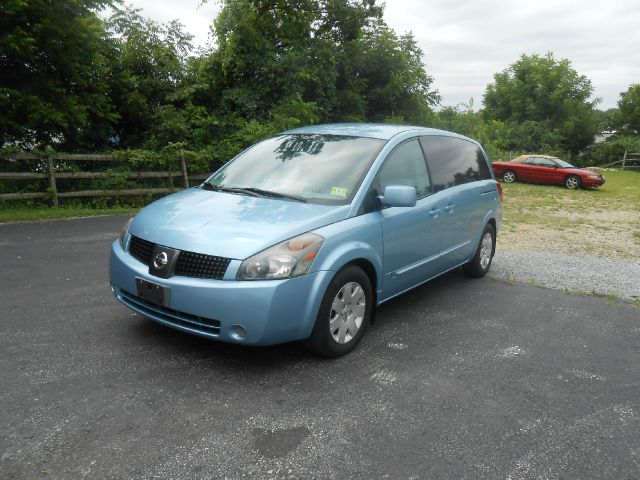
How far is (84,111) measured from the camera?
39.7ft

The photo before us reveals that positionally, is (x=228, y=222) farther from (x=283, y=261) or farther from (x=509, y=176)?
(x=509, y=176)

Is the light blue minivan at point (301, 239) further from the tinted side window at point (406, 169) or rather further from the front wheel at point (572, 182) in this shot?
the front wheel at point (572, 182)

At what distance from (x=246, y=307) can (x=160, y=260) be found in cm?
74

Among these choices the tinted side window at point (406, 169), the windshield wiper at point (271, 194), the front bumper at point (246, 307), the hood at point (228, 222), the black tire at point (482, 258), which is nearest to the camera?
the front bumper at point (246, 307)

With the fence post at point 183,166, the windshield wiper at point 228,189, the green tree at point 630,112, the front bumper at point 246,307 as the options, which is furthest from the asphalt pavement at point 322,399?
the green tree at point 630,112

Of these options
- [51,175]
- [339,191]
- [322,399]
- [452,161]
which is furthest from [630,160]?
[322,399]

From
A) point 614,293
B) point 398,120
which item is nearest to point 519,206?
point 398,120

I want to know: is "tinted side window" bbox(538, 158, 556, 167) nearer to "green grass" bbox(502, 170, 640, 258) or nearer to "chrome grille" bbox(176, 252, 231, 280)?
"green grass" bbox(502, 170, 640, 258)

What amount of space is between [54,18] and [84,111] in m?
2.03

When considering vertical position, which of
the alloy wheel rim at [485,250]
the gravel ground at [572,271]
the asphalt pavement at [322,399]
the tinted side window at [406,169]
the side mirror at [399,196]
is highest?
the tinted side window at [406,169]

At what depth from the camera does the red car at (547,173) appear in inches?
835

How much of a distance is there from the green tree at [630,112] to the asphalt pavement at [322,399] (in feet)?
183

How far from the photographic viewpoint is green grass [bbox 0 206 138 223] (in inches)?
371

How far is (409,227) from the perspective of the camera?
4535mm
